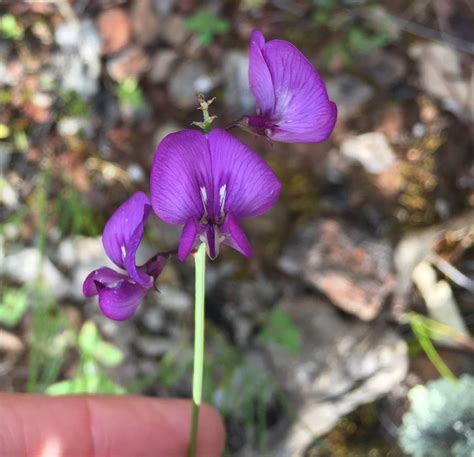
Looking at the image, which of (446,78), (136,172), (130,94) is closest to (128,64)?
(130,94)

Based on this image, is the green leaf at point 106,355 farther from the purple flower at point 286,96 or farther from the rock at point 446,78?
the rock at point 446,78

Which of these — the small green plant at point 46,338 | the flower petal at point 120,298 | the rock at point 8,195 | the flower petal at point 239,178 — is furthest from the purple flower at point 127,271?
the rock at point 8,195

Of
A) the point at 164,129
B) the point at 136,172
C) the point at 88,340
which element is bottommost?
the point at 88,340

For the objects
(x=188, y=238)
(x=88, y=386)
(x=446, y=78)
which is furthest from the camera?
(x=446, y=78)

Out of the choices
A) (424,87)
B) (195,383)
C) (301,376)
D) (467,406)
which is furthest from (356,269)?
(195,383)

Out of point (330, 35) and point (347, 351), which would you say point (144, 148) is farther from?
point (347, 351)

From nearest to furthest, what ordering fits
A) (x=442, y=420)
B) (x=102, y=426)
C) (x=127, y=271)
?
1. (x=127, y=271)
2. (x=102, y=426)
3. (x=442, y=420)

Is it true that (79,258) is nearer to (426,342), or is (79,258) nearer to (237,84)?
(237,84)

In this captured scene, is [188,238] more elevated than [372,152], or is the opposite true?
[188,238]
